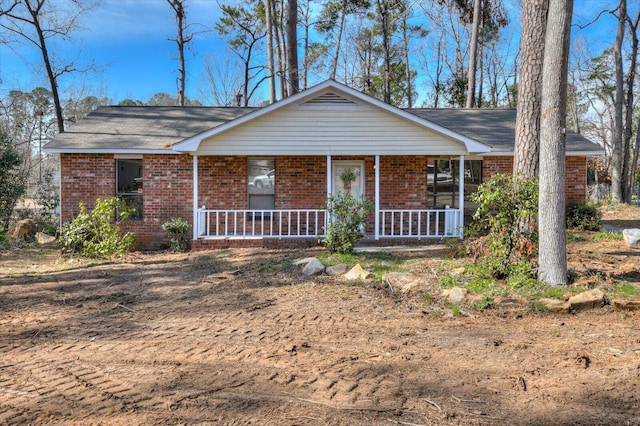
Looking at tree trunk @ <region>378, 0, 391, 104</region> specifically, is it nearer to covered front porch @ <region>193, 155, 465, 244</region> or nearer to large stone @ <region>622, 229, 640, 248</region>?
covered front porch @ <region>193, 155, 465, 244</region>

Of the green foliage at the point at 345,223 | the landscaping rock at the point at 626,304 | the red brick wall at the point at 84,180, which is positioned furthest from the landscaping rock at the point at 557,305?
the red brick wall at the point at 84,180

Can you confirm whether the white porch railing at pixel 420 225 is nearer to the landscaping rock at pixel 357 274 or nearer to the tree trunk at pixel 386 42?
the landscaping rock at pixel 357 274

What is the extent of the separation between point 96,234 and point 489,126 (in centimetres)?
1181

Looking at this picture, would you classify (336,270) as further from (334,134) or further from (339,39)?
(339,39)

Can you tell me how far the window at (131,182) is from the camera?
12.7 meters

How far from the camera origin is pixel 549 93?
6.59 m

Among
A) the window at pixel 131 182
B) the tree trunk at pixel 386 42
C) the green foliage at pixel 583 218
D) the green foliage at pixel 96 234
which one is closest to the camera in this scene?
the green foliage at pixel 96 234

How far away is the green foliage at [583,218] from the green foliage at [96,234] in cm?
1125

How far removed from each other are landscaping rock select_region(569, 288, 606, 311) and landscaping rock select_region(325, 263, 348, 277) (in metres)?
3.61

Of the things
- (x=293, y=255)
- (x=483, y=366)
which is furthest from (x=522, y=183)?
(x=293, y=255)

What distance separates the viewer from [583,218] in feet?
40.4

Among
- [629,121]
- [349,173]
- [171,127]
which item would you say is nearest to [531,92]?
[349,173]

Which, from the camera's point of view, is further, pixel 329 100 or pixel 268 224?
pixel 268 224

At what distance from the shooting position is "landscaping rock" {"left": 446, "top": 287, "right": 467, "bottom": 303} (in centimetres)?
610
